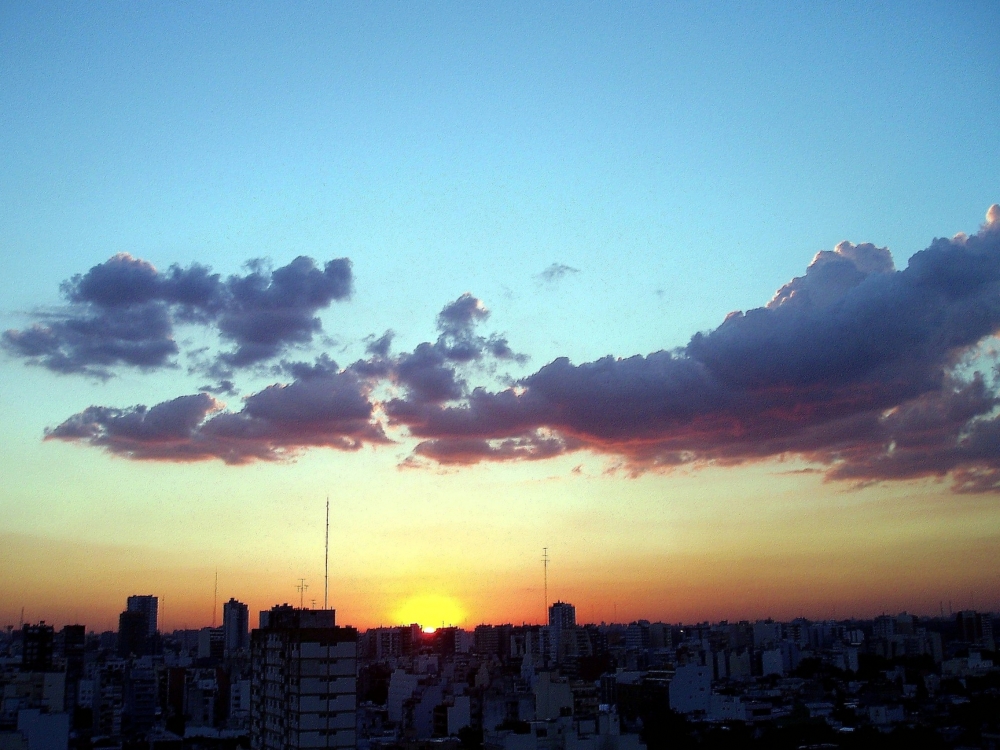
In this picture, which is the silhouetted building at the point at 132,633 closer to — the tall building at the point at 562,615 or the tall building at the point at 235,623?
the tall building at the point at 235,623

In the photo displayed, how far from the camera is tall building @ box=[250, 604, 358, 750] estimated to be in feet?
55.4

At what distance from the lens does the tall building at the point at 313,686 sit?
55.4 ft

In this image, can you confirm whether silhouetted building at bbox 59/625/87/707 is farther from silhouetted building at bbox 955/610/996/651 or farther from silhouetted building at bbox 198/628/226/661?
silhouetted building at bbox 955/610/996/651

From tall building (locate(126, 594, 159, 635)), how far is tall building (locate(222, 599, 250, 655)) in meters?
7.65

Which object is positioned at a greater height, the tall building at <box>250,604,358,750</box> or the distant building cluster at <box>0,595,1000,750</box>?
the tall building at <box>250,604,358,750</box>

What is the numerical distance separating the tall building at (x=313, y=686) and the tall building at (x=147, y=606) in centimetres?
6422

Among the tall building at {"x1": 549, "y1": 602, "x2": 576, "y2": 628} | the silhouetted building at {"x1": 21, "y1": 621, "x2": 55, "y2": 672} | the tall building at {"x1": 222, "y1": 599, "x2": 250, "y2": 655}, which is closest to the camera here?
the silhouetted building at {"x1": 21, "y1": 621, "x2": 55, "y2": 672}

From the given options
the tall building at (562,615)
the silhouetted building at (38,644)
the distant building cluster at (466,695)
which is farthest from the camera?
the tall building at (562,615)

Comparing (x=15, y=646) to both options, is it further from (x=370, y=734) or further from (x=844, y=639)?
(x=844, y=639)

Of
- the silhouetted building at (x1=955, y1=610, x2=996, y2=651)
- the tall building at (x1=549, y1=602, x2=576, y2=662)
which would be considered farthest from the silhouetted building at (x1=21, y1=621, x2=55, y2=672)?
the silhouetted building at (x1=955, y1=610, x2=996, y2=651)

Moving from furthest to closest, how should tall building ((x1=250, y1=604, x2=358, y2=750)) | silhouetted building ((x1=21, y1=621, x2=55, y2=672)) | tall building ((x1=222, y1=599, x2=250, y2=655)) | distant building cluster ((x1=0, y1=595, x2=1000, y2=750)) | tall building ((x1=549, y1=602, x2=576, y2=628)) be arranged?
tall building ((x1=549, y1=602, x2=576, y2=628)) → tall building ((x1=222, y1=599, x2=250, y2=655)) → silhouetted building ((x1=21, y1=621, x2=55, y2=672)) → distant building cluster ((x1=0, y1=595, x2=1000, y2=750)) → tall building ((x1=250, y1=604, x2=358, y2=750))

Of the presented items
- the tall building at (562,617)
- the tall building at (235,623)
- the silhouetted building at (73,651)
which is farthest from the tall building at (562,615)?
the silhouetted building at (73,651)

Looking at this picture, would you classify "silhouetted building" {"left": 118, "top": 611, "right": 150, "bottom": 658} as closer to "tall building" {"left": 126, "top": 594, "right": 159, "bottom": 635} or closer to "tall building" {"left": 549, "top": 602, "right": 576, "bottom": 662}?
"tall building" {"left": 126, "top": 594, "right": 159, "bottom": 635}

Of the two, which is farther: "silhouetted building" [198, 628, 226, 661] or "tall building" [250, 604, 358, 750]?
"silhouetted building" [198, 628, 226, 661]
